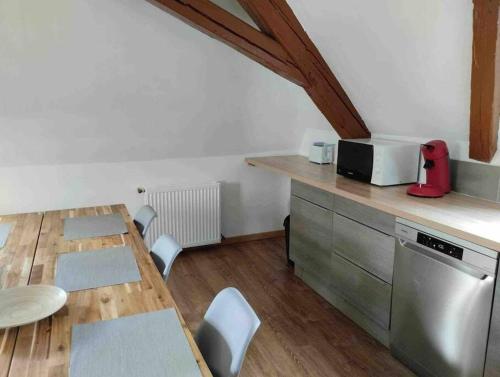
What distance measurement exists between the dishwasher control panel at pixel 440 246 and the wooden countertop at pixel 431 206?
8cm

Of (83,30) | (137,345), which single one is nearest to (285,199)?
(83,30)

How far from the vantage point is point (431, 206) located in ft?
7.70

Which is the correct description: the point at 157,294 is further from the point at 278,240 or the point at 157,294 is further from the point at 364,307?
the point at 278,240

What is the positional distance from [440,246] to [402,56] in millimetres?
1117

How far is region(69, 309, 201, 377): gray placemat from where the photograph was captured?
1226mm

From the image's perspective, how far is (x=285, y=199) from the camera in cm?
468

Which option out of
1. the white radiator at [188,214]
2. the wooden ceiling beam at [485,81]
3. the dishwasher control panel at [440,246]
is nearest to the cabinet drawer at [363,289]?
the dishwasher control panel at [440,246]

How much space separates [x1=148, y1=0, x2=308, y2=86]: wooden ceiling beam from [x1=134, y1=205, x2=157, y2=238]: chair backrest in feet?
4.15

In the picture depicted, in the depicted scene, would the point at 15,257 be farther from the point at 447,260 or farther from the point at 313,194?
the point at 447,260

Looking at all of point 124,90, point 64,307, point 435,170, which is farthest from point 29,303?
point 435,170

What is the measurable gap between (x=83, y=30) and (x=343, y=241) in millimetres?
2282

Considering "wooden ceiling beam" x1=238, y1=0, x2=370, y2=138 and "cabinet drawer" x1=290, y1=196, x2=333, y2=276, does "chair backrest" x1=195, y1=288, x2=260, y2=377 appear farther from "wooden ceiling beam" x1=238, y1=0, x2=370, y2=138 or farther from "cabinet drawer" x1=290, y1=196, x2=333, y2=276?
"wooden ceiling beam" x1=238, y1=0, x2=370, y2=138

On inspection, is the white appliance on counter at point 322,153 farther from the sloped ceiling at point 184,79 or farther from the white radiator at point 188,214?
the white radiator at point 188,214

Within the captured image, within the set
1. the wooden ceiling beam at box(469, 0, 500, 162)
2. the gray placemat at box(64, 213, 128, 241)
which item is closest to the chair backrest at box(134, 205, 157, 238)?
the gray placemat at box(64, 213, 128, 241)
